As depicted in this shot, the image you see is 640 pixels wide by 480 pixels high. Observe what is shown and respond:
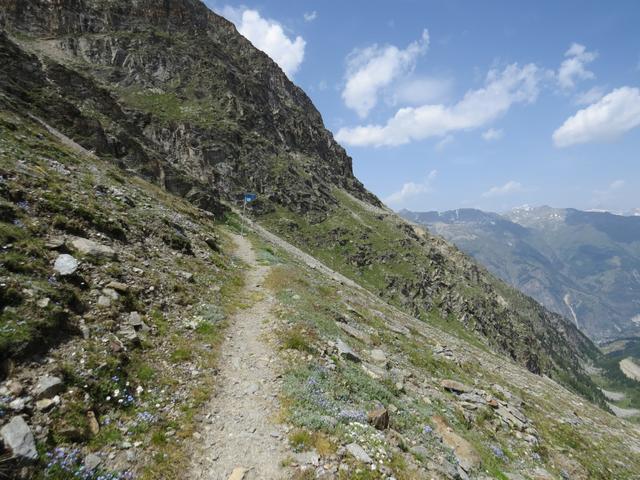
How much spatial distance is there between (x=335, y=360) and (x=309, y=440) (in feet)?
18.3

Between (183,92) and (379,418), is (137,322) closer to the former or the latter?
(379,418)

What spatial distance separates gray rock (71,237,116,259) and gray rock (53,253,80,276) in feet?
4.40

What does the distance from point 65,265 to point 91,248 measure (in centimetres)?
271

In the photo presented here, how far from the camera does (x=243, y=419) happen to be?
401 inches

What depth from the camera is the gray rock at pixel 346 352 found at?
1608 cm

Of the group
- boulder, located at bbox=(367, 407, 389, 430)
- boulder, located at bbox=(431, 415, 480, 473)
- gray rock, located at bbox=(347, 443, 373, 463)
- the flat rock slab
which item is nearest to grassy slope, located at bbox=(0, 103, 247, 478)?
the flat rock slab

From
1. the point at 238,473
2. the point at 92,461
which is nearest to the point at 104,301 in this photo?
the point at 92,461

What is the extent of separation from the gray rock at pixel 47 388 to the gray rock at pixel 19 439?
0.84 metres

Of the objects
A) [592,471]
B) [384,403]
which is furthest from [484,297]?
[384,403]

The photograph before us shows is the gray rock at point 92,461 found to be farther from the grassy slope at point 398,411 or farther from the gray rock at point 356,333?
the gray rock at point 356,333

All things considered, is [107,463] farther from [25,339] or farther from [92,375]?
[25,339]

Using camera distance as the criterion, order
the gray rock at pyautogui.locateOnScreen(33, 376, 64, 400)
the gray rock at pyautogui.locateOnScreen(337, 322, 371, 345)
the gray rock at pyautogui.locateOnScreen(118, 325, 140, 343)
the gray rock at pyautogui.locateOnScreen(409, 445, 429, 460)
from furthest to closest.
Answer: the gray rock at pyautogui.locateOnScreen(337, 322, 371, 345)
the gray rock at pyautogui.locateOnScreen(118, 325, 140, 343)
the gray rock at pyautogui.locateOnScreen(409, 445, 429, 460)
the gray rock at pyautogui.locateOnScreen(33, 376, 64, 400)

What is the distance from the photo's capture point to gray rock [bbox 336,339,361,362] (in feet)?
52.7

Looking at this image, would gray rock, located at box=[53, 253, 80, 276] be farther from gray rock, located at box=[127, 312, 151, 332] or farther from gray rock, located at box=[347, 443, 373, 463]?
gray rock, located at box=[347, 443, 373, 463]
